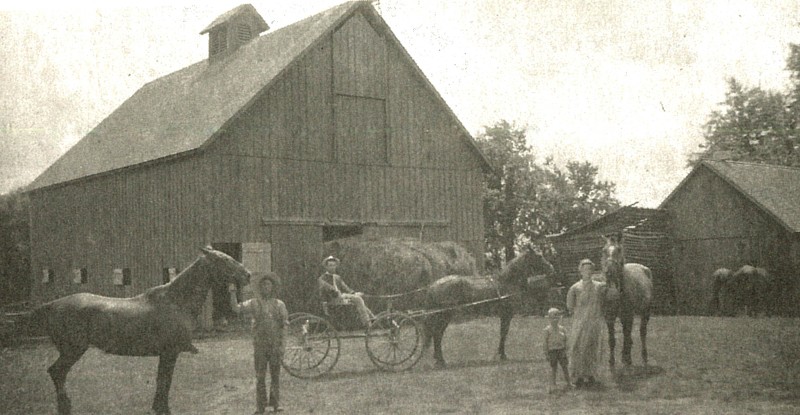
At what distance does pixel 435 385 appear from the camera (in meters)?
10.9

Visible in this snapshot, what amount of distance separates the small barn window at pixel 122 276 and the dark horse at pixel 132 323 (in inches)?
266

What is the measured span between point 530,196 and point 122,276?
16043 mm

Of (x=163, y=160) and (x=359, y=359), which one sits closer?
(x=359, y=359)

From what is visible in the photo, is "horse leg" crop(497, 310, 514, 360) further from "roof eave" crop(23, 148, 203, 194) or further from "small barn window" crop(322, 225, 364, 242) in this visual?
"roof eave" crop(23, 148, 203, 194)

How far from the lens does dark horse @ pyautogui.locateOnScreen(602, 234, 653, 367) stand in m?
12.1

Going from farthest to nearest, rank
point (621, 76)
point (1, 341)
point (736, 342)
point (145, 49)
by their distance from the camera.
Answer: point (736, 342) → point (621, 76) → point (145, 49) → point (1, 341)

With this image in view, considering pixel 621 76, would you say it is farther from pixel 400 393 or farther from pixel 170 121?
pixel 170 121

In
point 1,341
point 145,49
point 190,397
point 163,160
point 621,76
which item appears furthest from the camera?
point 163,160

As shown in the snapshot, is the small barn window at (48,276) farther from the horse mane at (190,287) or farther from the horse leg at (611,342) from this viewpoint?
→ the horse leg at (611,342)

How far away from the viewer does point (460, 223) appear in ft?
60.8

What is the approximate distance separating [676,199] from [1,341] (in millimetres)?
20874

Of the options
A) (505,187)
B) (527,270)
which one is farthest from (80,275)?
(505,187)

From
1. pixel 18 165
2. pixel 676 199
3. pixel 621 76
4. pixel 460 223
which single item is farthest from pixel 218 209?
pixel 676 199

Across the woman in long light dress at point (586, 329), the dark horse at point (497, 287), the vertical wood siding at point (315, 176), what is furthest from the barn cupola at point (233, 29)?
the woman in long light dress at point (586, 329)
